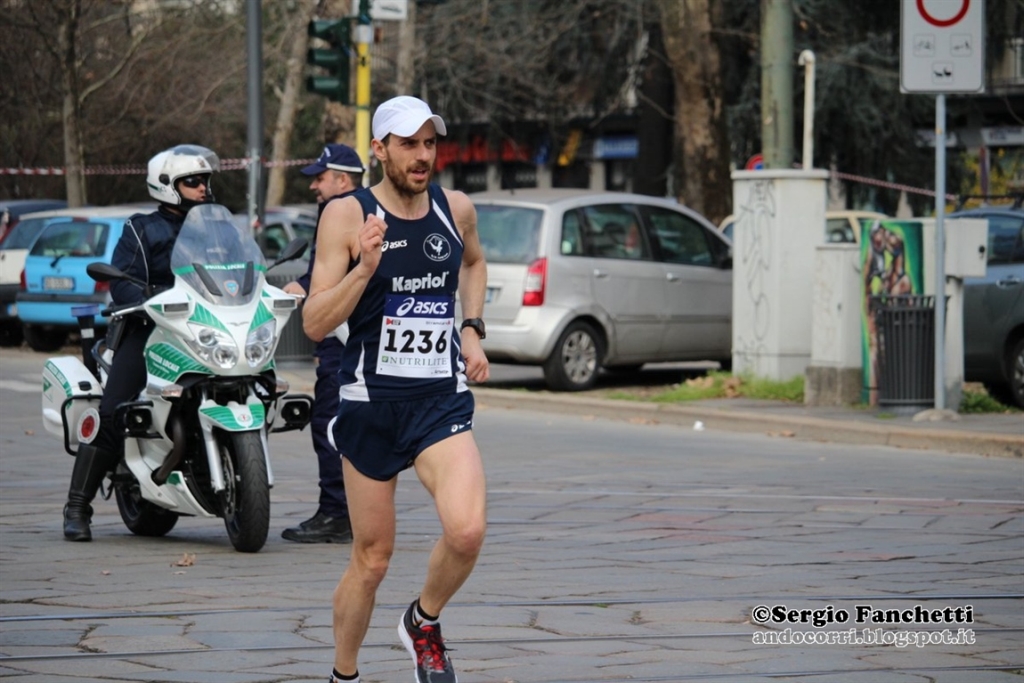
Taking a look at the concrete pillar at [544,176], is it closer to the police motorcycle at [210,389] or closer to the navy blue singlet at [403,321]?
the police motorcycle at [210,389]

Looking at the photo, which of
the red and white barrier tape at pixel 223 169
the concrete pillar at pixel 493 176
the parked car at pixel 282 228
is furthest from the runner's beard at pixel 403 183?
the concrete pillar at pixel 493 176

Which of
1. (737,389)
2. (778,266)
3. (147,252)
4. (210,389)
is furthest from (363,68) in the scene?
(210,389)

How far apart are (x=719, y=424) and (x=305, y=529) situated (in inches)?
239

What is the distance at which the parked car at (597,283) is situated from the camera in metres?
16.3

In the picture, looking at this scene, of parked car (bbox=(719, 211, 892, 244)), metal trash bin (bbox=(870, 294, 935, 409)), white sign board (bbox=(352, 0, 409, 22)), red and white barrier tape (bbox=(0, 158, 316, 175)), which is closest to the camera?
metal trash bin (bbox=(870, 294, 935, 409))

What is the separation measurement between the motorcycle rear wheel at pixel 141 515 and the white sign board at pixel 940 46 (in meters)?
6.96

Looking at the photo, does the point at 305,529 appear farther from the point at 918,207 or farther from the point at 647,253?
the point at 918,207

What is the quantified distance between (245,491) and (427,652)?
2.97 m

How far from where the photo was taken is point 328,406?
8.83 m

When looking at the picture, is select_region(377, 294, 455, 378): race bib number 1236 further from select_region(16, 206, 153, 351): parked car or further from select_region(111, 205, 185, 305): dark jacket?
select_region(16, 206, 153, 351): parked car

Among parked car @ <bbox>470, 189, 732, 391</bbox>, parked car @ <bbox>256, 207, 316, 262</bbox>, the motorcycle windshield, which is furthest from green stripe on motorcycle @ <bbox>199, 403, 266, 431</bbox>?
parked car @ <bbox>256, 207, 316, 262</bbox>

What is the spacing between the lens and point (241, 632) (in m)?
6.46

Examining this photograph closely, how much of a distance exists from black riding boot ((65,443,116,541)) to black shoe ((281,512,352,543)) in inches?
37.0

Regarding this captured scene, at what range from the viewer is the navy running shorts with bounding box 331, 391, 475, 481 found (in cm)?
535
